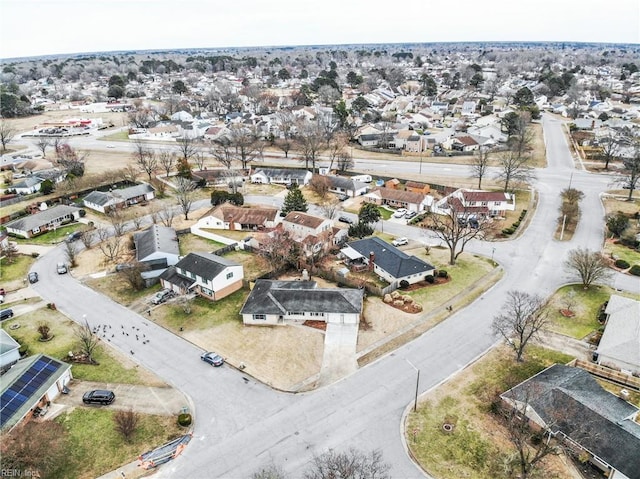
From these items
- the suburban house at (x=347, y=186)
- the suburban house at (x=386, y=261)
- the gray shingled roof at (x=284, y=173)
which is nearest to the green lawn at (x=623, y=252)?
the suburban house at (x=386, y=261)

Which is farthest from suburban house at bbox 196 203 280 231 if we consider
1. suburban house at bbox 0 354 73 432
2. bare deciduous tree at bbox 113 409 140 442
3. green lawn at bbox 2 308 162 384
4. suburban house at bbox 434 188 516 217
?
bare deciduous tree at bbox 113 409 140 442

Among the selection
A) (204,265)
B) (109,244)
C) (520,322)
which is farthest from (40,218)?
(520,322)

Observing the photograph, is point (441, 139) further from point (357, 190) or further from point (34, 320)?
point (34, 320)

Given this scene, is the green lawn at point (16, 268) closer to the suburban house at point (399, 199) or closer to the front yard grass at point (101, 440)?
the front yard grass at point (101, 440)

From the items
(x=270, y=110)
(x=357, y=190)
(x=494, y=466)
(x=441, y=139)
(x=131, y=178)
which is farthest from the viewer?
(x=270, y=110)

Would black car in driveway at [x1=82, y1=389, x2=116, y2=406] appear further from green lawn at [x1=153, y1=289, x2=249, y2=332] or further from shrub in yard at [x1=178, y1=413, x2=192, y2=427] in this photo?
green lawn at [x1=153, y1=289, x2=249, y2=332]

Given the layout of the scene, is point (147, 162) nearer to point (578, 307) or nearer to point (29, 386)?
point (29, 386)

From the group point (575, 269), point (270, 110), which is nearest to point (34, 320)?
point (575, 269)
